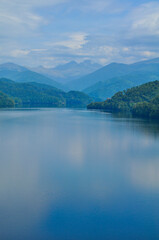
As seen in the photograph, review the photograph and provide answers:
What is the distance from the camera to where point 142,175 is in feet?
62.5

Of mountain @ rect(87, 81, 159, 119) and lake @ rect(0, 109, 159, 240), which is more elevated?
mountain @ rect(87, 81, 159, 119)

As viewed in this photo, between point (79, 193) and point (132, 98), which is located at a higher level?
point (132, 98)

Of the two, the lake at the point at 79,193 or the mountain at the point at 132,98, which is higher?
the mountain at the point at 132,98

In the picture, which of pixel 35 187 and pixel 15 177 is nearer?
pixel 35 187

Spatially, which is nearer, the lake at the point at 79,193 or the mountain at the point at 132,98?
the lake at the point at 79,193

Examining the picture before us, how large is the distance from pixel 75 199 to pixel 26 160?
9.99 m

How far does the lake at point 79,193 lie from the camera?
443 inches

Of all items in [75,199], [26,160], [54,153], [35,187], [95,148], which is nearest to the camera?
[75,199]

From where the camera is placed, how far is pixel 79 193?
Answer: 595 inches

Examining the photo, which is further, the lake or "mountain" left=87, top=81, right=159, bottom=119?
"mountain" left=87, top=81, right=159, bottom=119

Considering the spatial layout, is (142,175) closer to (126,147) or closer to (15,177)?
(15,177)

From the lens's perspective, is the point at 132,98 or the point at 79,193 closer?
the point at 79,193

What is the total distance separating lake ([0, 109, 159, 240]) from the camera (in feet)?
36.9

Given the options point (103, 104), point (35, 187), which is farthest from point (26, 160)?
point (103, 104)
